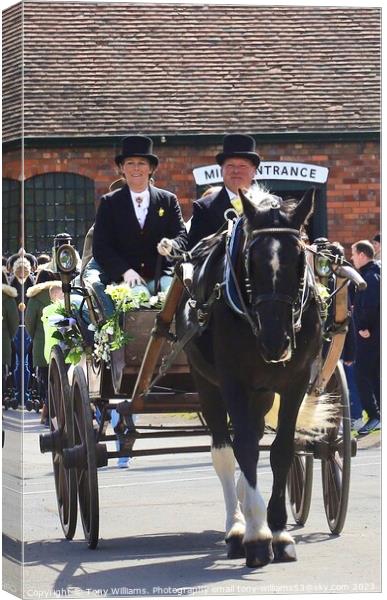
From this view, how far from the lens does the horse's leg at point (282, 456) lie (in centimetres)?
1012

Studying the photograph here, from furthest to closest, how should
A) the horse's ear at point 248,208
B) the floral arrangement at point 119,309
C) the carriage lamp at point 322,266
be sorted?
the floral arrangement at point 119,309 → the carriage lamp at point 322,266 → the horse's ear at point 248,208

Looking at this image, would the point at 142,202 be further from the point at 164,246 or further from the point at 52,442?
the point at 52,442

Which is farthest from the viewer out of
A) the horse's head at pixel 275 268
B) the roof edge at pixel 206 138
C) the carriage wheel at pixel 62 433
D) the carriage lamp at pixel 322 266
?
the carriage wheel at pixel 62 433

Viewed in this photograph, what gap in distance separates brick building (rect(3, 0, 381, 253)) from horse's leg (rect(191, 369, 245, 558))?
100cm

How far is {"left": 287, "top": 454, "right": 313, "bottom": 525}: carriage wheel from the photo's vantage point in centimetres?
1131

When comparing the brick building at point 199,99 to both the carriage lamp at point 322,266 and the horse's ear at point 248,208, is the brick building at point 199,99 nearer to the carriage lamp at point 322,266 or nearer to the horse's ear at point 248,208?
the carriage lamp at point 322,266

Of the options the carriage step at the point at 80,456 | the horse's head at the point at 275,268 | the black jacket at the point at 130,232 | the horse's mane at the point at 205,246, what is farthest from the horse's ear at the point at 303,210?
the carriage step at the point at 80,456

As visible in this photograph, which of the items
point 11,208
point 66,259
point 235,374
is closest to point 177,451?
point 235,374

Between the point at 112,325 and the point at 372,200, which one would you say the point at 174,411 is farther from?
the point at 372,200

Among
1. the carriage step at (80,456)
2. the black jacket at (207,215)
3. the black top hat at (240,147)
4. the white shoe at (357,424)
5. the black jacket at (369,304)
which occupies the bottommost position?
the carriage step at (80,456)

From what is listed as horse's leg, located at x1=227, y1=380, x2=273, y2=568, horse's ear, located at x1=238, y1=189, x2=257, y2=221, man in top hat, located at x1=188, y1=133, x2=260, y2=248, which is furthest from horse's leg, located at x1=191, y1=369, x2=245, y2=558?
horse's ear, located at x1=238, y1=189, x2=257, y2=221

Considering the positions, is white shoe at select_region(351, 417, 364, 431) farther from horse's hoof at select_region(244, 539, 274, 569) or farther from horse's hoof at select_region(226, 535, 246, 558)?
horse's hoof at select_region(244, 539, 274, 569)

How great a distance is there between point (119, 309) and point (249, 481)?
4.81 feet

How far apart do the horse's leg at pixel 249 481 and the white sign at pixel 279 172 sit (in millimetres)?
1062
